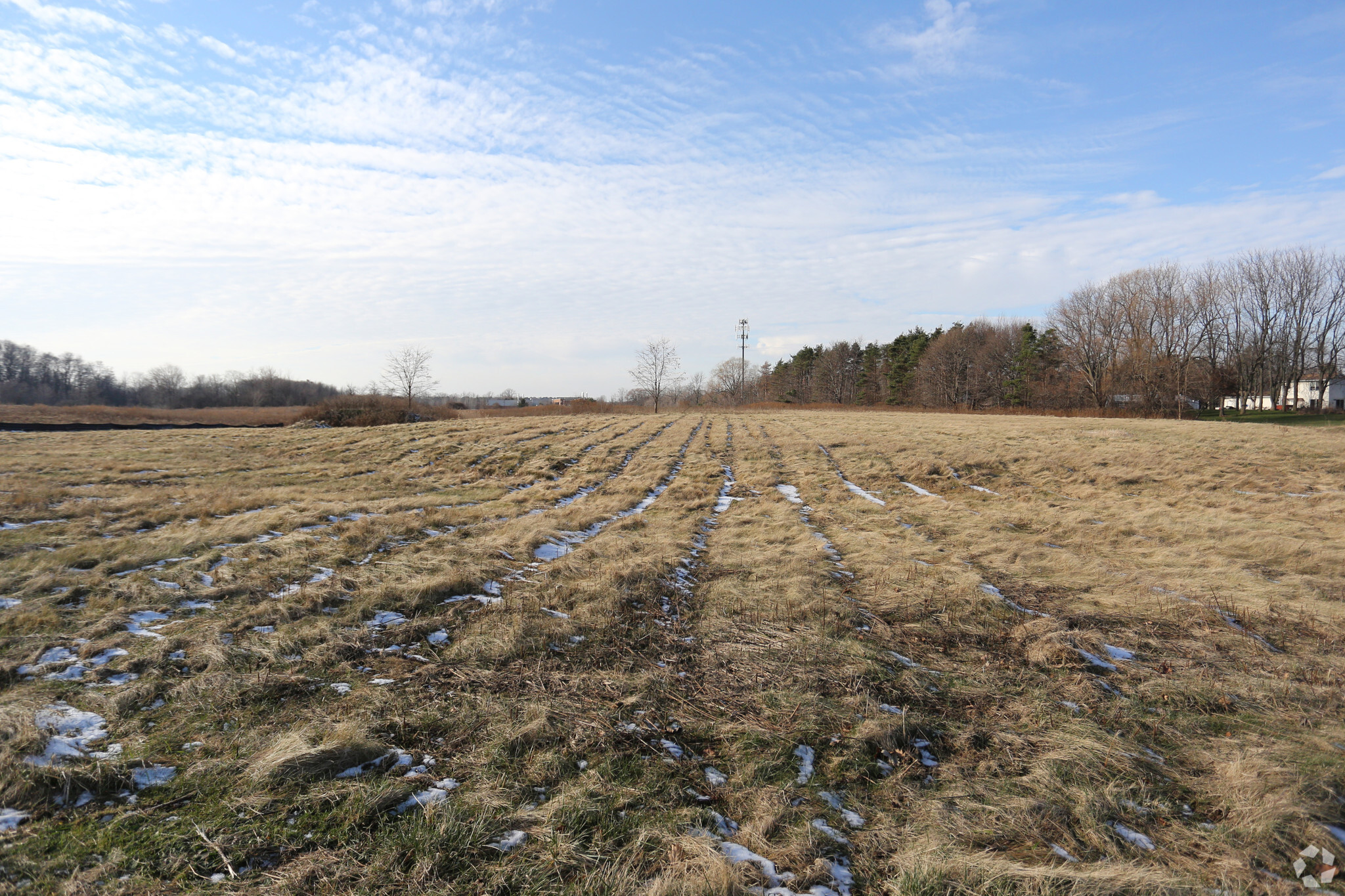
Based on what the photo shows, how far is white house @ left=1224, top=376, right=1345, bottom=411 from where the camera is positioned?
60438mm

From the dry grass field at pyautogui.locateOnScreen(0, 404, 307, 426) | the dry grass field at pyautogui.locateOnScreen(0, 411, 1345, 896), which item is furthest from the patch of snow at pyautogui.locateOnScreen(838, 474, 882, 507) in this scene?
the dry grass field at pyautogui.locateOnScreen(0, 404, 307, 426)

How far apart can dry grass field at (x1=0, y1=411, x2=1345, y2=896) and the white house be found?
237 ft

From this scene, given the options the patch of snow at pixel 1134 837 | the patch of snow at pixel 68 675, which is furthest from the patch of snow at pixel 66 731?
the patch of snow at pixel 1134 837

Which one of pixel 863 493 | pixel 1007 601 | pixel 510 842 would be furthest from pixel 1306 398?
pixel 510 842

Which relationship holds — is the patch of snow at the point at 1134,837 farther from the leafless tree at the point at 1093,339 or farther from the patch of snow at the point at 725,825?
the leafless tree at the point at 1093,339

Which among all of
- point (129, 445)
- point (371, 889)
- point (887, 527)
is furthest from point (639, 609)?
point (129, 445)

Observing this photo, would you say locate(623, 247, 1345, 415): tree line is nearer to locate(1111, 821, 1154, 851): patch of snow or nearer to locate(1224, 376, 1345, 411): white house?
locate(1224, 376, 1345, 411): white house

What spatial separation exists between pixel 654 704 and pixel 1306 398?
10814 cm

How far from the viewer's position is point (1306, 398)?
73625mm

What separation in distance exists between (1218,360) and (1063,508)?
68.9 metres

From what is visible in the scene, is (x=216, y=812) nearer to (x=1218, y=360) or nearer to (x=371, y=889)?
(x=371, y=889)

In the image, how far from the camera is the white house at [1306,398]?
60.4 metres

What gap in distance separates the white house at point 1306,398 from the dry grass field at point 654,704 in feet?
237

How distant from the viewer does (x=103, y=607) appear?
220 inches
